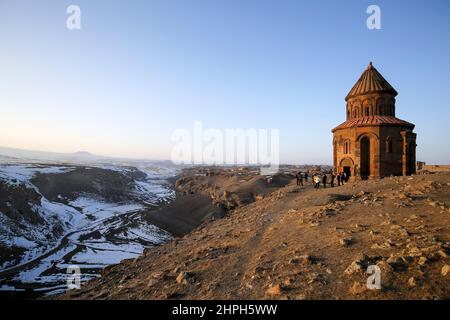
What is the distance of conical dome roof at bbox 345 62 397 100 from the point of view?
23578 mm

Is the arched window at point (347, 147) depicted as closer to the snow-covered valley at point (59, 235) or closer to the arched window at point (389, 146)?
the arched window at point (389, 146)

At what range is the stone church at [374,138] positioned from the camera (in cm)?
2152

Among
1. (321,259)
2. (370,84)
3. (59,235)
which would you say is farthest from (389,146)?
(59,235)

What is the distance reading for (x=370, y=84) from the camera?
947 inches

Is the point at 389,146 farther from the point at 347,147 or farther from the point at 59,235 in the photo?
the point at 59,235

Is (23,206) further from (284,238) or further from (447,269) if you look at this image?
(447,269)

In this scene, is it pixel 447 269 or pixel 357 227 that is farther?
pixel 357 227

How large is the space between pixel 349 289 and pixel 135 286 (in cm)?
582

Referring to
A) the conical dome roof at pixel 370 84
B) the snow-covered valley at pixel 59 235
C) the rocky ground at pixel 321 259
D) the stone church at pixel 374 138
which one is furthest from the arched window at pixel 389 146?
the snow-covered valley at pixel 59 235

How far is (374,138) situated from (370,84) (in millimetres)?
5763

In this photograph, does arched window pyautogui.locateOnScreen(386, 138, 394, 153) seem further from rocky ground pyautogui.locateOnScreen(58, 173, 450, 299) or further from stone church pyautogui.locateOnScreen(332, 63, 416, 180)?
rocky ground pyautogui.locateOnScreen(58, 173, 450, 299)

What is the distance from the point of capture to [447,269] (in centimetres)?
503

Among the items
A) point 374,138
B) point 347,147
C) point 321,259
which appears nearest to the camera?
point 321,259
